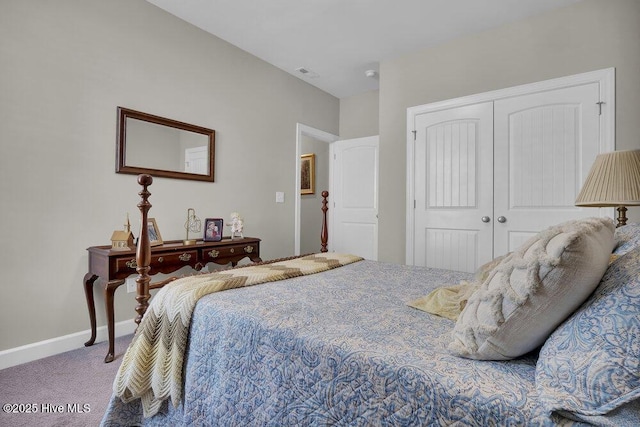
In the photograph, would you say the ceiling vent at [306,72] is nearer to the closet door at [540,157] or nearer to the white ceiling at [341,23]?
the white ceiling at [341,23]

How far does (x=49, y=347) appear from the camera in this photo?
2.21 meters

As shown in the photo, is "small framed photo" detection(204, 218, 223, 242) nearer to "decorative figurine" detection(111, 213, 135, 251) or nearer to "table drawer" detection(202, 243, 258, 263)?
"table drawer" detection(202, 243, 258, 263)

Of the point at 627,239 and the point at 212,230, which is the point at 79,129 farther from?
the point at 627,239

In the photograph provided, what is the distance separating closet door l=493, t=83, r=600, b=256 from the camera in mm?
2695

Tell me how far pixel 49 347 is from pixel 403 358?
255 cm

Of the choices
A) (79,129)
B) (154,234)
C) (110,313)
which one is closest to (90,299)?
(110,313)

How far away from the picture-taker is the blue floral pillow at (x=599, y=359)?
0.57 meters

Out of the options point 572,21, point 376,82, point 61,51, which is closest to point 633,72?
point 572,21

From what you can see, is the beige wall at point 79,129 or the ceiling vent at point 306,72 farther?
the ceiling vent at point 306,72

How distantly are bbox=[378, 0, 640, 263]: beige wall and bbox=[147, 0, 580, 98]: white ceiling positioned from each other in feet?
0.44

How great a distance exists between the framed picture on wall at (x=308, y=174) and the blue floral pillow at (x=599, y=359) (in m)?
4.71

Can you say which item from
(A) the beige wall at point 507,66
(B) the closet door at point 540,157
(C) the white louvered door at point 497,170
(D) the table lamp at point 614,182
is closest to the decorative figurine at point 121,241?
(A) the beige wall at point 507,66

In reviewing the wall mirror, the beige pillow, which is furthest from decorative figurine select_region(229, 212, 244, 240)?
the beige pillow

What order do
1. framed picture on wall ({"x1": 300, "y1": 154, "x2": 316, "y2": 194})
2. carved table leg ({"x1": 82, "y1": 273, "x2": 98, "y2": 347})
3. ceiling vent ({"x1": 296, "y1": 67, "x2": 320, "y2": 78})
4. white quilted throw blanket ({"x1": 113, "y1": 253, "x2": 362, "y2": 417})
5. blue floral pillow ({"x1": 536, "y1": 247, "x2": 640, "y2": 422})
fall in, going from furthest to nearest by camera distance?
framed picture on wall ({"x1": 300, "y1": 154, "x2": 316, "y2": 194}) → ceiling vent ({"x1": 296, "y1": 67, "x2": 320, "y2": 78}) → carved table leg ({"x1": 82, "y1": 273, "x2": 98, "y2": 347}) → white quilted throw blanket ({"x1": 113, "y1": 253, "x2": 362, "y2": 417}) → blue floral pillow ({"x1": 536, "y1": 247, "x2": 640, "y2": 422})
